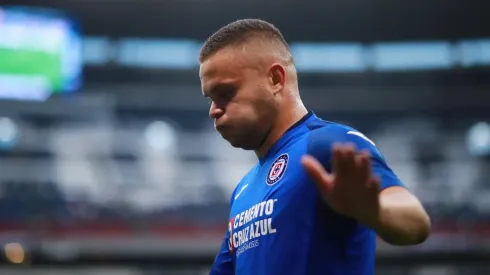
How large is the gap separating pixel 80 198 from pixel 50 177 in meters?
1.33

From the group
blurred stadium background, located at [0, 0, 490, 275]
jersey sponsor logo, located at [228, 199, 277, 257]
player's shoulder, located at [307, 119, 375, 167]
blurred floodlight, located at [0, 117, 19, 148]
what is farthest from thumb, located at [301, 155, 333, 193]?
blurred floodlight, located at [0, 117, 19, 148]

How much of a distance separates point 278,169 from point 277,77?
23 cm

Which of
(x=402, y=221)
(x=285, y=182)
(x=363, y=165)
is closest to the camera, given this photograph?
(x=363, y=165)

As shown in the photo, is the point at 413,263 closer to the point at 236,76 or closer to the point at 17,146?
the point at 236,76

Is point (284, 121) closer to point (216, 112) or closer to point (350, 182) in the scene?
point (216, 112)

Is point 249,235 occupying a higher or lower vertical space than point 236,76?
lower

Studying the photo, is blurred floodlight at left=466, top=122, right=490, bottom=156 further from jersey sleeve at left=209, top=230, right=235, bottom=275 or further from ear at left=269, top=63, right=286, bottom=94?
ear at left=269, top=63, right=286, bottom=94

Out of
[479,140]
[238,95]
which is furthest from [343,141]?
[479,140]

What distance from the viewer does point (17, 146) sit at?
15180mm

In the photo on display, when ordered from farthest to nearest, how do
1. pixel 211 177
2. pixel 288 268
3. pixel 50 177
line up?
pixel 211 177, pixel 50 177, pixel 288 268

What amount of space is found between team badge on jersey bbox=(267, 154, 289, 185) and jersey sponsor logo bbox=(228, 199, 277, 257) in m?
0.06

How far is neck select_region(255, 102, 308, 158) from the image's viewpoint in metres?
1.58

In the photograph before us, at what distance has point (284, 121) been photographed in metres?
1.58

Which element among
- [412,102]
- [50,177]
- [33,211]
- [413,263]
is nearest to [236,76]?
[413,263]
